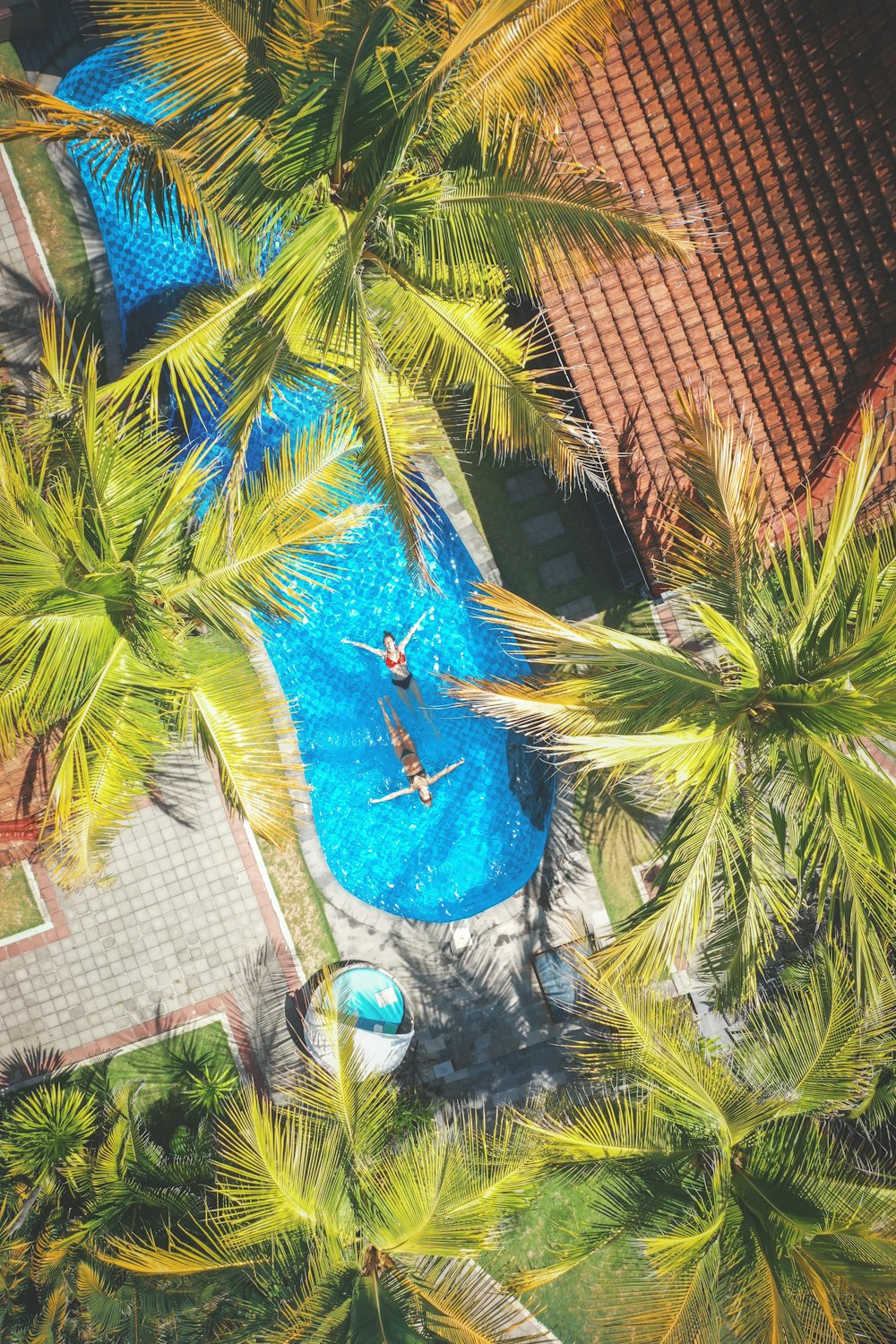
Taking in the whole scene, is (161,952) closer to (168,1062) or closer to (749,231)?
(168,1062)

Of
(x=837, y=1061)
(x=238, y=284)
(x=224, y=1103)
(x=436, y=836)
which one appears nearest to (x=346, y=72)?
(x=238, y=284)

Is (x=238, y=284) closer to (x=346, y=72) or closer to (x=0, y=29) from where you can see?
(x=346, y=72)

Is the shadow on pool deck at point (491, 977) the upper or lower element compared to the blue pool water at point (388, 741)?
lower

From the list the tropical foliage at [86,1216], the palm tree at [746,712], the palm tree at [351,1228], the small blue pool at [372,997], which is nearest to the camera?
the palm tree at [746,712]

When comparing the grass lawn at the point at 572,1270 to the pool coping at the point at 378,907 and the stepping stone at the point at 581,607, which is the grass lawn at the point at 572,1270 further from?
the stepping stone at the point at 581,607

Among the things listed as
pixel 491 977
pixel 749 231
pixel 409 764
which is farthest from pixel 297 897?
pixel 749 231

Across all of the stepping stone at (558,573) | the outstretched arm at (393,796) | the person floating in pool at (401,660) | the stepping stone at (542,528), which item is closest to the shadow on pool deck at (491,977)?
the outstretched arm at (393,796)
